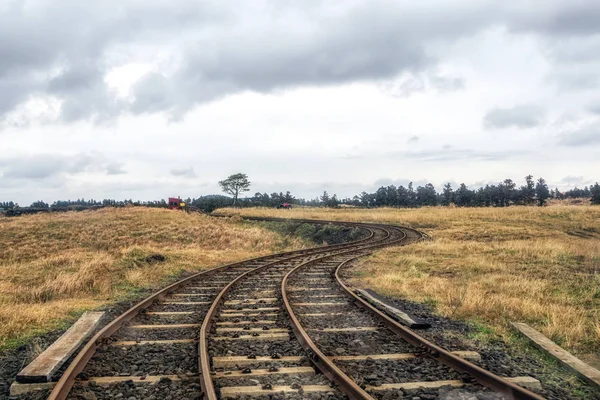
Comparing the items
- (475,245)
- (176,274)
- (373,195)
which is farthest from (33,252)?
(373,195)

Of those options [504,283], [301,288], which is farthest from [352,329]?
[504,283]

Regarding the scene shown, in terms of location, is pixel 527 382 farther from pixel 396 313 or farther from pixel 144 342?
Answer: pixel 144 342

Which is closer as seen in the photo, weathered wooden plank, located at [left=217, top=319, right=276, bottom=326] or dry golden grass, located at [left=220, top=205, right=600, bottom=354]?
weathered wooden plank, located at [left=217, top=319, right=276, bottom=326]

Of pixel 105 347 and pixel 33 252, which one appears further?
pixel 33 252

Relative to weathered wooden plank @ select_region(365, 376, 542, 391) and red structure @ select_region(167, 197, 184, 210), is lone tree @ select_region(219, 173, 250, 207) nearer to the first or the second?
red structure @ select_region(167, 197, 184, 210)

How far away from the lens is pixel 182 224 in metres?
38.2

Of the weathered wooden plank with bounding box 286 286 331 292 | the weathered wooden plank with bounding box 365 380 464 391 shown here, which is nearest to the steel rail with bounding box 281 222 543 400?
the weathered wooden plank with bounding box 365 380 464 391

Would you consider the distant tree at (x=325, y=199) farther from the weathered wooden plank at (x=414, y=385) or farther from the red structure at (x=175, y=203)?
the weathered wooden plank at (x=414, y=385)

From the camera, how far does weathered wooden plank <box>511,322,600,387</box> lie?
5.33 m

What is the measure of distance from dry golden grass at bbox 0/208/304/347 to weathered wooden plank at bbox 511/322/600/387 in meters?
8.25

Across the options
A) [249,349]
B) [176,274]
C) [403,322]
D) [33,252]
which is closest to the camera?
[249,349]

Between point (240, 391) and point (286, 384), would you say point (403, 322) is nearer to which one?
point (286, 384)

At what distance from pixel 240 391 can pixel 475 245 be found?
17290mm

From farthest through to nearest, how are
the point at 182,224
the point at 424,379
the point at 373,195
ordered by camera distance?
the point at 373,195, the point at 182,224, the point at 424,379
